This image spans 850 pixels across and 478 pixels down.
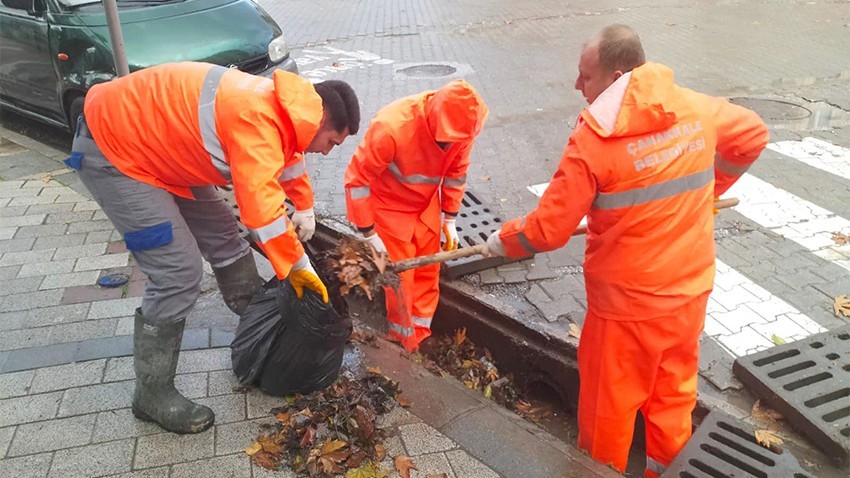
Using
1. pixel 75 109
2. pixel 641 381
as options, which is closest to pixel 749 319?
pixel 641 381

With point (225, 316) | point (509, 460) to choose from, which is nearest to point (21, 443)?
point (225, 316)

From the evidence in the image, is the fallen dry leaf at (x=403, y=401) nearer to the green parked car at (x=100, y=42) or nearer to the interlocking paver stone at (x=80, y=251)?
the interlocking paver stone at (x=80, y=251)

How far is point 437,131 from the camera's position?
11.0ft

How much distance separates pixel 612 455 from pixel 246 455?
5.35ft

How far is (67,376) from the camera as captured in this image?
10.2ft

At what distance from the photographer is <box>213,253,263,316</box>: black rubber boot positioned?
11.2 feet

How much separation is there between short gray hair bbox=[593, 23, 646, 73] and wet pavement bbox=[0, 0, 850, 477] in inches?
65.6

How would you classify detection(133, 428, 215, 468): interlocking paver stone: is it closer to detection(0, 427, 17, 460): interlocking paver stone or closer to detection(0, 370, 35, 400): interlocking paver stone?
detection(0, 427, 17, 460): interlocking paver stone

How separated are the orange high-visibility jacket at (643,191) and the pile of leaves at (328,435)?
105 centimetres

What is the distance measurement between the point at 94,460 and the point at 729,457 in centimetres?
273

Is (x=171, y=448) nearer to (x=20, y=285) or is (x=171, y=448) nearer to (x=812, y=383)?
(x=20, y=285)

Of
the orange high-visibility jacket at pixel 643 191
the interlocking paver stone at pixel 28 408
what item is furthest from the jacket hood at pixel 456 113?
the interlocking paver stone at pixel 28 408

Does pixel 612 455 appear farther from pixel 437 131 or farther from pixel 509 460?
pixel 437 131

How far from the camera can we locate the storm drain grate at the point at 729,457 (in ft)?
8.73
